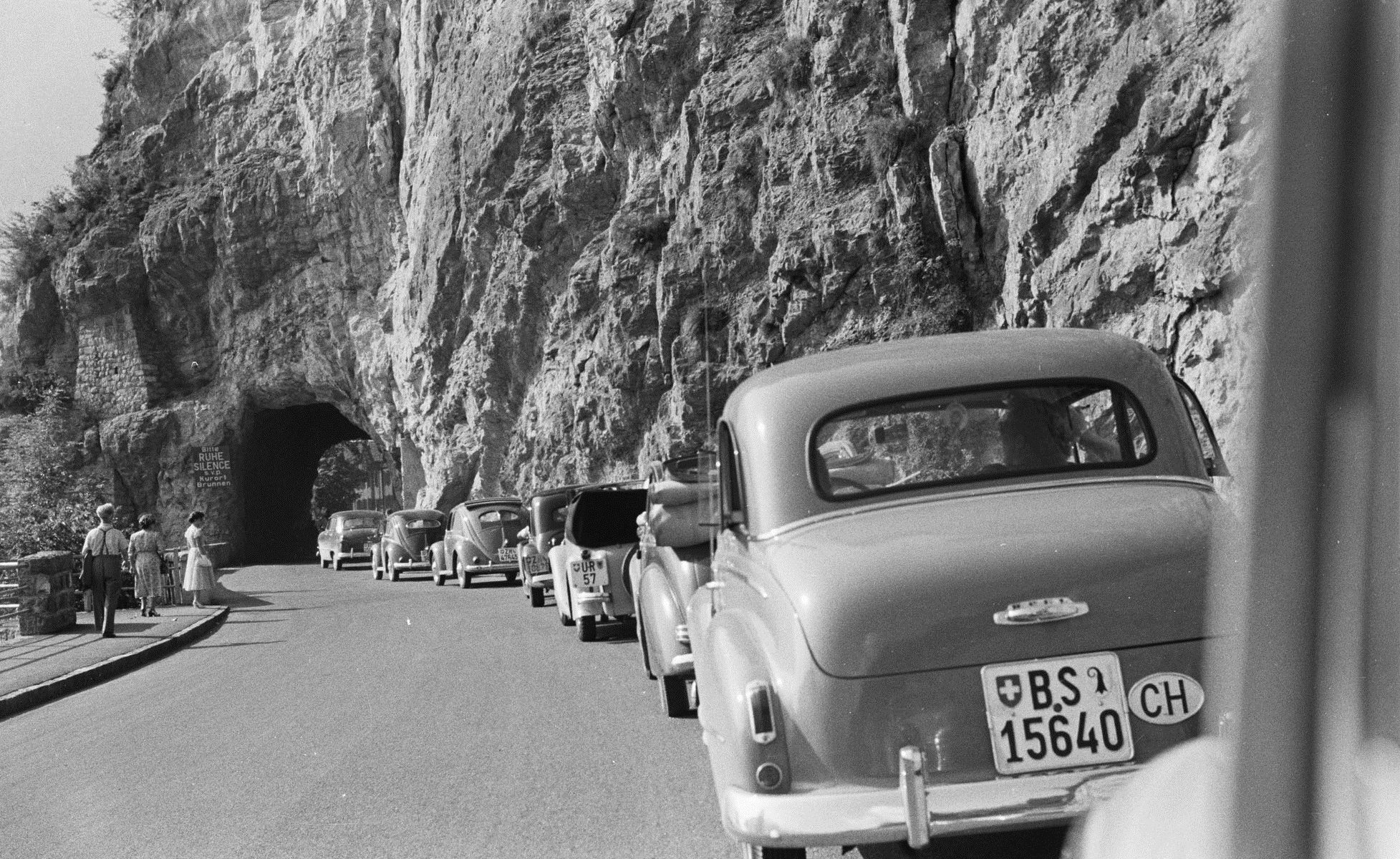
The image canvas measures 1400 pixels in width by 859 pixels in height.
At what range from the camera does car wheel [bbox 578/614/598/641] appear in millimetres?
13328

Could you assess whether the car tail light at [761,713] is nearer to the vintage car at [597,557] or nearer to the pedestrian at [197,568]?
the vintage car at [597,557]

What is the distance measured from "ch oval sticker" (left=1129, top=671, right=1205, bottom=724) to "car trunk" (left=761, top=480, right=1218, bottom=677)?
12 centimetres

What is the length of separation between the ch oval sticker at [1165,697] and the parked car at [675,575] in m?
2.34

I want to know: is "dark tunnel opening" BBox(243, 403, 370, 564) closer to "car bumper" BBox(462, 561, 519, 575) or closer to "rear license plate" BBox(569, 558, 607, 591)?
"car bumper" BBox(462, 561, 519, 575)

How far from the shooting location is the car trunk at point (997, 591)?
4.16 meters

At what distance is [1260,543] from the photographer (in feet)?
6.58

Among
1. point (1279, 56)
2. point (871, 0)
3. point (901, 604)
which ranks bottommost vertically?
point (901, 604)

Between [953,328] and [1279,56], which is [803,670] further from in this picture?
[953,328]

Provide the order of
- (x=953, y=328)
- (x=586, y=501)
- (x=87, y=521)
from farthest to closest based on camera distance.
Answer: (x=87, y=521)
(x=953, y=328)
(x=586, y=501)

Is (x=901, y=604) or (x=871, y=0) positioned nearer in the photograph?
(x=901, y=604)

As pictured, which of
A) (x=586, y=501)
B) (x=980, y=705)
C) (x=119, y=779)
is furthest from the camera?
(x=586, y=501)

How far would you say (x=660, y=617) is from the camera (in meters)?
8.35

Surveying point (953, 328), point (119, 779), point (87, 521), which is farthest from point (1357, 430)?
point (87, 521)

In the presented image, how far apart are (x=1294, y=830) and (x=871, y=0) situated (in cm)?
2586
